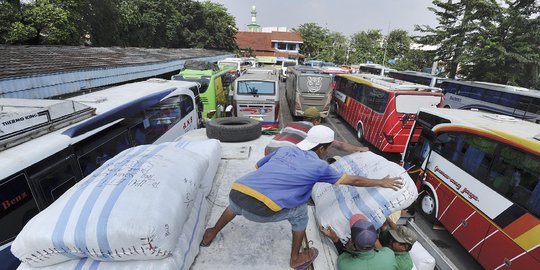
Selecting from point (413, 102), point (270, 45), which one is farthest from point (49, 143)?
point (270, 45)

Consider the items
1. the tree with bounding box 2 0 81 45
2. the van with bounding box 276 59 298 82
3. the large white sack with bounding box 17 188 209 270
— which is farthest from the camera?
the van with bounding box 276 59 298 82

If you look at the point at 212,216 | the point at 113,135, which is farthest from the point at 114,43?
the point at 212,216

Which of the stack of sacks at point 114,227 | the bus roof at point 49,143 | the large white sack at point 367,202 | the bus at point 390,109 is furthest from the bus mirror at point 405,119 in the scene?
the stack of sacks at point 114,227

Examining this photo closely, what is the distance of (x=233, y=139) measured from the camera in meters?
5.23

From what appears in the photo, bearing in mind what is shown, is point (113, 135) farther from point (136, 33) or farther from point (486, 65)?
point (136, 33)

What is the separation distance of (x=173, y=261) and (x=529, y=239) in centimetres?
465

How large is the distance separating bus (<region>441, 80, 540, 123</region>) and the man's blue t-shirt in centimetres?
1403

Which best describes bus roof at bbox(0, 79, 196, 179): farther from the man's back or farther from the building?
the building

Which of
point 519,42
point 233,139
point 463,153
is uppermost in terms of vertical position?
point 519,42

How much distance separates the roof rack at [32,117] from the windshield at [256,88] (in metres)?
6.60

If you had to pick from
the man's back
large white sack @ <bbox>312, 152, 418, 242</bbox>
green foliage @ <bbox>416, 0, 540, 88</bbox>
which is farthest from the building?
the man's back

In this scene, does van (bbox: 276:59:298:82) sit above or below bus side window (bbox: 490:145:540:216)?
below

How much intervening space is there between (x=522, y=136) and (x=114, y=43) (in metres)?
30.4

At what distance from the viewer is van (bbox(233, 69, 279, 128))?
10.5 metres
